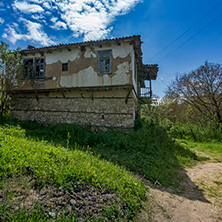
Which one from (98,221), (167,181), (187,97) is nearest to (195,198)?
(167,181)

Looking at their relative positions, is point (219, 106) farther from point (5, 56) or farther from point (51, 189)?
point (5, 56)

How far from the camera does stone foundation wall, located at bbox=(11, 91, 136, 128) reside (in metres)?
9.41

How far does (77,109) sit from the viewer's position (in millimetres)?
10211

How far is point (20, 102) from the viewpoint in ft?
37.5

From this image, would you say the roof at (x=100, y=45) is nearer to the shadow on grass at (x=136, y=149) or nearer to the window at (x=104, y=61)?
the window at (x=104, y=61)

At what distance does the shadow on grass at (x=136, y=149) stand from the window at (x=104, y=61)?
3814mm

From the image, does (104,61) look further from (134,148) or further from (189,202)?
(189,202)

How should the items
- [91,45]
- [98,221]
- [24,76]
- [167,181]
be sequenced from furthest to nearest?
1. [24,76]
2. [91,45]
3. [167,181]
4. [98,221]

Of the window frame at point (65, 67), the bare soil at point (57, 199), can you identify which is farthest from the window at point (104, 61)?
the bare soil at point (57, 199)

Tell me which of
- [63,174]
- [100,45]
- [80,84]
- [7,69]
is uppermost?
[100,45]

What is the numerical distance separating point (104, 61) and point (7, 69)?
21.9 ft

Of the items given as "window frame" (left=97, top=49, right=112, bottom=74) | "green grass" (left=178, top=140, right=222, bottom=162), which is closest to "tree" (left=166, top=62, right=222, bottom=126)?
"green grass" (left=178, top=140, right=222, bottom=162)

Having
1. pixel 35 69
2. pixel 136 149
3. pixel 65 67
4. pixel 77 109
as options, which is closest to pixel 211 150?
pixel 136 149

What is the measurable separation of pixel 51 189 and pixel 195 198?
3.91m
